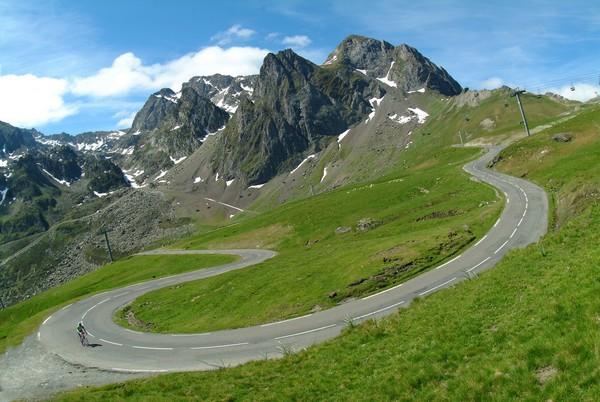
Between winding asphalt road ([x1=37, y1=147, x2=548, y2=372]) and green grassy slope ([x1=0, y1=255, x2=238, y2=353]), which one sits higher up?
green grassy slope ([x1=0, y1=255, x2=238, y2=353])

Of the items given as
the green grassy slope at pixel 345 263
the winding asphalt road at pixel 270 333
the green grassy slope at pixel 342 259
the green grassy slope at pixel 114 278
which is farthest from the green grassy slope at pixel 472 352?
the green grassy slope at pixel 114 278

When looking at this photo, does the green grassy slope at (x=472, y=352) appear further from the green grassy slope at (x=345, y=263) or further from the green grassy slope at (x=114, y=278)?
the green grassy slope at (x=114, y=278)

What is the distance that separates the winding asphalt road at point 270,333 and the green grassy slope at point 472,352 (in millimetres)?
6955

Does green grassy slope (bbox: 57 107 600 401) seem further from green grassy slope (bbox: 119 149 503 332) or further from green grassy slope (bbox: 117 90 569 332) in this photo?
green grassy slope (bbox: 117 90 569 332)

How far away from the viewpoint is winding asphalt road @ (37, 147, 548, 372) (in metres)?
33.4

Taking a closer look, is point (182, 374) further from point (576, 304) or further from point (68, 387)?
point (576, 304)

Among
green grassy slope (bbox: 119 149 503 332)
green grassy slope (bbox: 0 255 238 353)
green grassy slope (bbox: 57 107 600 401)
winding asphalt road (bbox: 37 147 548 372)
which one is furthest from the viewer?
green grassy slope (bbox: 0 255 238 353)

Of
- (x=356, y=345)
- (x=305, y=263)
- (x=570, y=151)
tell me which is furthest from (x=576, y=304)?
(x=570, y=151)

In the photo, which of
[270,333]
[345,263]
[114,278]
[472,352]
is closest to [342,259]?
[345,263]

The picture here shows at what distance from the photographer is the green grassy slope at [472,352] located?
493 inches

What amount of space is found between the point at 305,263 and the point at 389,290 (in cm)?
1719

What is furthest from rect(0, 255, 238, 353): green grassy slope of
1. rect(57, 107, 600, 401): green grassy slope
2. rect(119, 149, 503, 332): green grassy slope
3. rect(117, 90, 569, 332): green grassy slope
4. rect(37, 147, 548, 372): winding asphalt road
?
rect(57, 107, 600, 401): green grassy slope

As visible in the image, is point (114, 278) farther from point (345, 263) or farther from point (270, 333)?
point (270, 333)

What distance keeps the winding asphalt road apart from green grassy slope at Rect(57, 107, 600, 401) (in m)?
6.96
